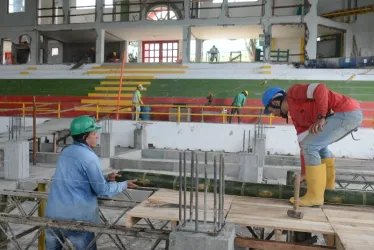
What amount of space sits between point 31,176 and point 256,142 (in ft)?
21.3

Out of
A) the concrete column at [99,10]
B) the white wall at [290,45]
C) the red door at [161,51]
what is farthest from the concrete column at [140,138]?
the white wall at [290,45]

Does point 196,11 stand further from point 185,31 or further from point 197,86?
point 197,86

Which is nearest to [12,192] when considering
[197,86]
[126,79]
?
[197,86]

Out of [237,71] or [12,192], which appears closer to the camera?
[12,192]

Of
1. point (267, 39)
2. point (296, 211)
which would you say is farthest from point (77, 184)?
point (267, 39)

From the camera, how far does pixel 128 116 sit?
57.1ft

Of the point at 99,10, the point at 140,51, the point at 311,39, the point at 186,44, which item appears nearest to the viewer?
the point at 311,39

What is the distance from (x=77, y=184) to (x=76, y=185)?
0.05ft

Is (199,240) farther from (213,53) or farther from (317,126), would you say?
(213,53)

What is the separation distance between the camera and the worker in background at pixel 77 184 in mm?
3395

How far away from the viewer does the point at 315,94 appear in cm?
338

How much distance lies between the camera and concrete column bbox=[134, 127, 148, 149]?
44.2 ft

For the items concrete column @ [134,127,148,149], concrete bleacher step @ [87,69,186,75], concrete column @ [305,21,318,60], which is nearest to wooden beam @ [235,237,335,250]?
concrete column @ [134,127,148,149]

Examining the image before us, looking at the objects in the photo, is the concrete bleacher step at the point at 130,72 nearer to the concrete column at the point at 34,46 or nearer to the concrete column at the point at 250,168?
the concrete column at the point at 34,46
